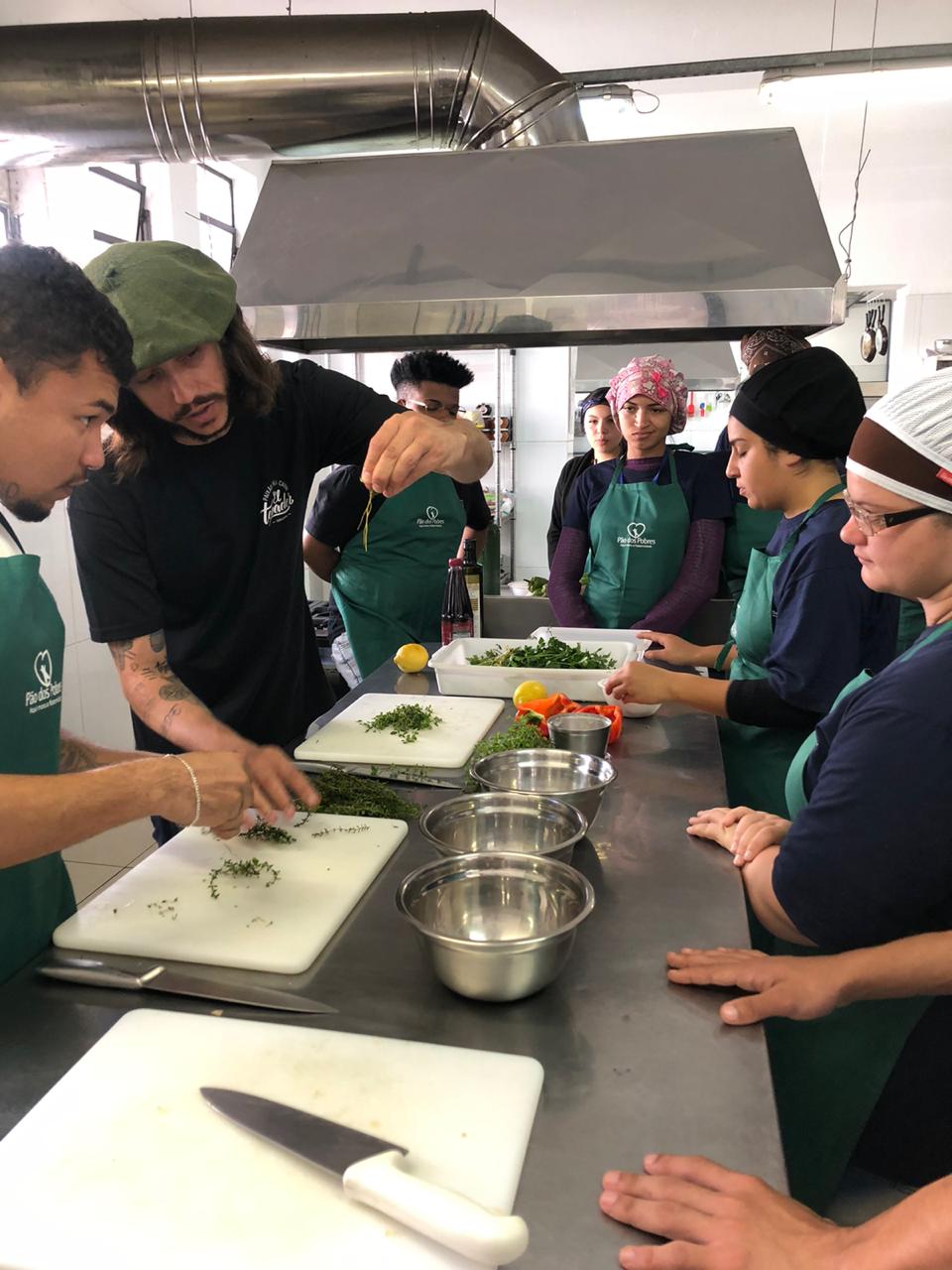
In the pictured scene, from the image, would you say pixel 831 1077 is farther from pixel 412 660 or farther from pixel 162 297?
pixel 162 297

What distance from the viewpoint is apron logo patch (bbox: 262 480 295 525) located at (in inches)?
90.0

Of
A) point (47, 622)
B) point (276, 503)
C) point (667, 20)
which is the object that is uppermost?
point (667, 20)

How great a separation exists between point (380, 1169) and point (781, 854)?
2.47 ft

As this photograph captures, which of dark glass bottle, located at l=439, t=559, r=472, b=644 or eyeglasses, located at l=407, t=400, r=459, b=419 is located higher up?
eyeglasses, located at l=407, t=400, r=459, b=419

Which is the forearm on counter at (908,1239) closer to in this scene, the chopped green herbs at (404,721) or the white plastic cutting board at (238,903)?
the white plastic cutting board at (238,903)

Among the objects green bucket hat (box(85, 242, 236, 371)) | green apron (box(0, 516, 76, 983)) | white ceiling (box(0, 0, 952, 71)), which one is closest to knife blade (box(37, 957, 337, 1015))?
green apron (box(0, 516, 76, 983))

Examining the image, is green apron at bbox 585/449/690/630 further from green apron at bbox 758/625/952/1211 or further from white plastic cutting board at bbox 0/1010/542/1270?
white plastic cutting board at bbox 0/1010/542/1270

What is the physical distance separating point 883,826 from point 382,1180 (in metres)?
0.79

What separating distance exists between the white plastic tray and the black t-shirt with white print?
39 cm

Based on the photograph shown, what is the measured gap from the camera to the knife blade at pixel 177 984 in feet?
3.78

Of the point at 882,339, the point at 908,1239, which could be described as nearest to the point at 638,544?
the point at 908,1239

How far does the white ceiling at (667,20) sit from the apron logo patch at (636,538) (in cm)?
247

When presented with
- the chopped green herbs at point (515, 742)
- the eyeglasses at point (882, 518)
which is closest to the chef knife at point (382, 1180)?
the chopped green herbs at point (515, 742)

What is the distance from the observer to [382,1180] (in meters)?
0.83
